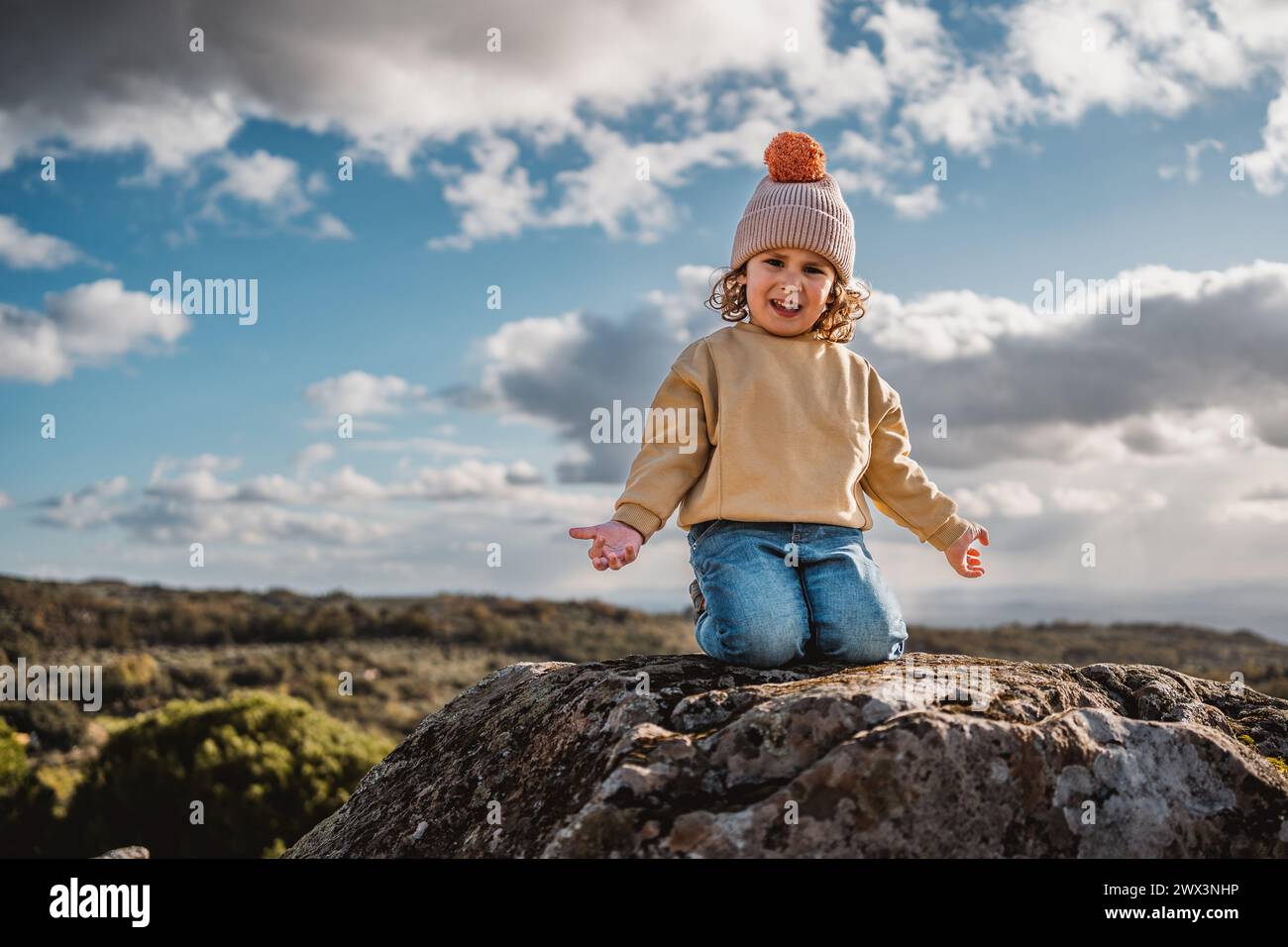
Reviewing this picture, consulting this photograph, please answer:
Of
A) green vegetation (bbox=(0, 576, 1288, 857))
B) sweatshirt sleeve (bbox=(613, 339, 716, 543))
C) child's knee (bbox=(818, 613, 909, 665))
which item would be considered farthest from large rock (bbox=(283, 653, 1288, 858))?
green vegetation (bbox=(0, 576, 1288, 857))

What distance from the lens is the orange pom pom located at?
4496 millimetres

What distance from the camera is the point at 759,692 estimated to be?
3.11 m

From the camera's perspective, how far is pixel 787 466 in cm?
410

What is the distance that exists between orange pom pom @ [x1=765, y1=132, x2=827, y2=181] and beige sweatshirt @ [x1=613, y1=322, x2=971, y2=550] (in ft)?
2.35

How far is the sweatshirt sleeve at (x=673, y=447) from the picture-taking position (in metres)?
4.01

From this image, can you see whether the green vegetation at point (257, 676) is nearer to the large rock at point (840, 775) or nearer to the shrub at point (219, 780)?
the shrub at point (219, 780)

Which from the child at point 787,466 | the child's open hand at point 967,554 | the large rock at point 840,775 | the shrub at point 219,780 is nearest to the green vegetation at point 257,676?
the shrub at point 219,780

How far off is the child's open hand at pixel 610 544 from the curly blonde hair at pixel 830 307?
126 centimetres

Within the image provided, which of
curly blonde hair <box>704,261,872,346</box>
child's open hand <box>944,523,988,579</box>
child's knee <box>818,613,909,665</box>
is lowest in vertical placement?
child's knee <box>818,613,909,665</box>

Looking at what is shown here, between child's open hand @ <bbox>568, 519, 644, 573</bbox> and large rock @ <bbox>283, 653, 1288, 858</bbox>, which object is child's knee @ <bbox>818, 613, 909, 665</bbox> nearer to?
large rock @ <bbox>283, 653, 1288, 858</bbox>

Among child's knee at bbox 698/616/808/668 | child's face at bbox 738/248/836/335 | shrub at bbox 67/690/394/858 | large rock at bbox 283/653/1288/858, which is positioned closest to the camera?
large rock at bbox 283/653/1288/858

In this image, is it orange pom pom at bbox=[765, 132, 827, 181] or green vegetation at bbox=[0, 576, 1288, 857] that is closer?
orange pom pom at bbox=[765, 132, 827, 181]

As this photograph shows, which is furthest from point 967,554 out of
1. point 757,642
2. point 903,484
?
point 757,642
